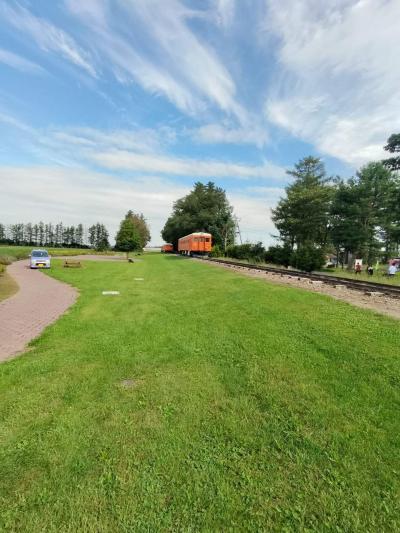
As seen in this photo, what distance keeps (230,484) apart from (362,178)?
39.2m

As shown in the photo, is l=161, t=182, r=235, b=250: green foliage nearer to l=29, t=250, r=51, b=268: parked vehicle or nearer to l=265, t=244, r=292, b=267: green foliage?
l=265, t=244, r=292, b=267: green foliage

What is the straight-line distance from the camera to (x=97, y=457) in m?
2.85

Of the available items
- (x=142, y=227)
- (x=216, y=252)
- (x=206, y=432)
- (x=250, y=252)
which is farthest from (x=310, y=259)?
(x=142, y=227)

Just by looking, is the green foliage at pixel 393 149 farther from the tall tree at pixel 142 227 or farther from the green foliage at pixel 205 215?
the tall tree at pixel 142 227

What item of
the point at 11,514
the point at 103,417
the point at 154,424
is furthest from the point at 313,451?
the point at 11,514

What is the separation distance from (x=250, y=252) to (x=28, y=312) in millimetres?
31156

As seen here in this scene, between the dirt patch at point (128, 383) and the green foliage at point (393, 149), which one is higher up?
the green foliage at point (393, 149)

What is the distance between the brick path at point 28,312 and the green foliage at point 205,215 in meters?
44.8

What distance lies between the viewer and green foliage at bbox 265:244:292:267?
3198 centimetres

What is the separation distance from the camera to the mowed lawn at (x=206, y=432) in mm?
2301

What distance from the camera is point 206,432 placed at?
3225 millimetres

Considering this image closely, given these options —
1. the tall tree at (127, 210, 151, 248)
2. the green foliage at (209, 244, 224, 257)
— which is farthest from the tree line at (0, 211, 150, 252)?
the green foliage at (209, 244, 224, 257)

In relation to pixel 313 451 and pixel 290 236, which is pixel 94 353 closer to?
pixel 313 451

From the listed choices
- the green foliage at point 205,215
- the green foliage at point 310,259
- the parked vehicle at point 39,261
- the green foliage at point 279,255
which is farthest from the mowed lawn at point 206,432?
the green foliage at point 205,215
